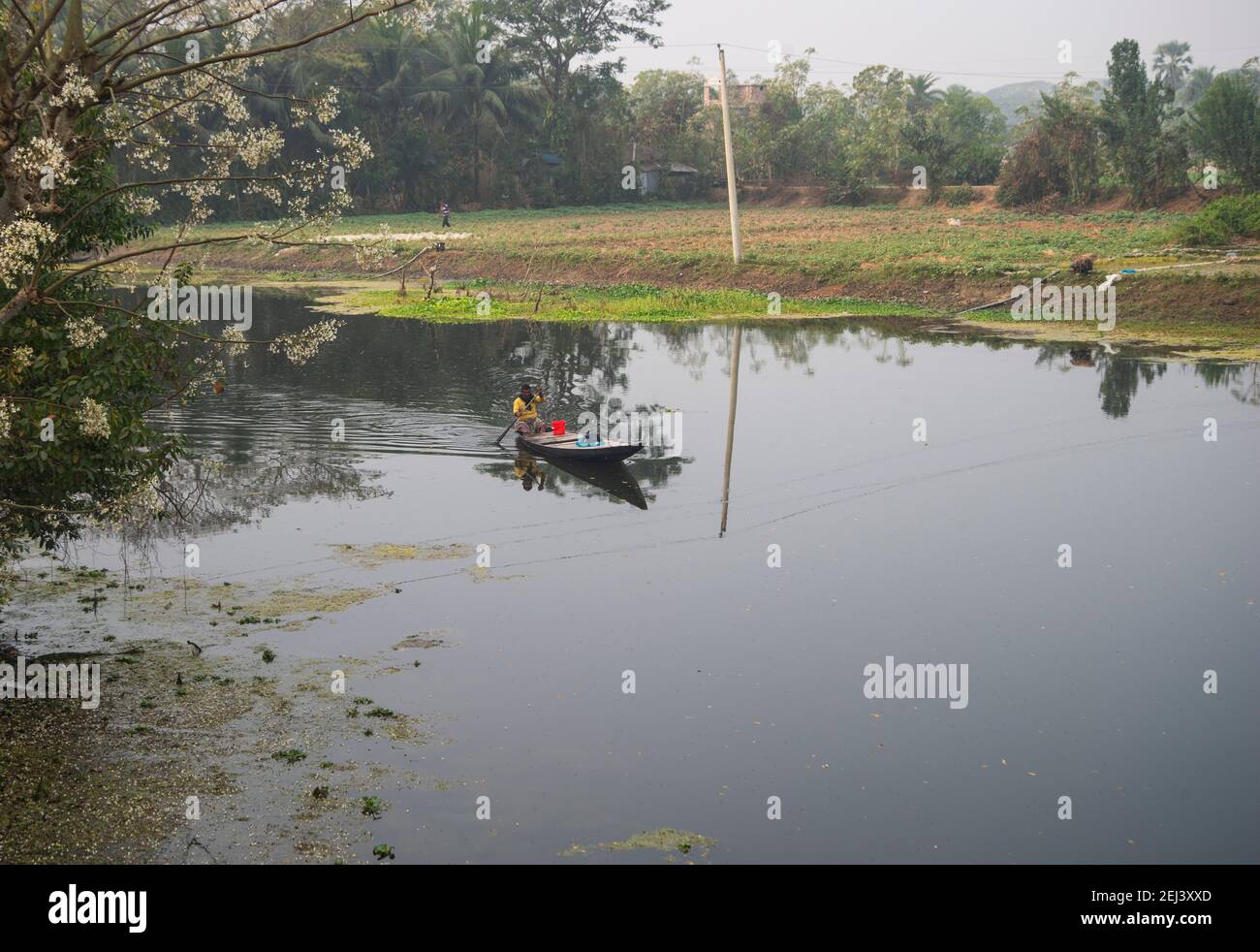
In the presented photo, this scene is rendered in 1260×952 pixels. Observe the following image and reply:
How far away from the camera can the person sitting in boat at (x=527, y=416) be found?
25.8m

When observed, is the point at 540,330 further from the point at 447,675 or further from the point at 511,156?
the point at 511,156

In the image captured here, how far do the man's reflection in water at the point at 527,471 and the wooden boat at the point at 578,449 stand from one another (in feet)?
1.07

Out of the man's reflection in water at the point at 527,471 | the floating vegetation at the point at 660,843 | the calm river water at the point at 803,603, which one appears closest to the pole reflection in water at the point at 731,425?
the calm river water at the point at 803,603

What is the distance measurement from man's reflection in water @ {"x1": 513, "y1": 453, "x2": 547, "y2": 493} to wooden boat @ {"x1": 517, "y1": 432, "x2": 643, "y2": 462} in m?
0.33

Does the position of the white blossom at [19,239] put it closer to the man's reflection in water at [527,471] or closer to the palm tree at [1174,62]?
the man's reflection in water at [527,471]

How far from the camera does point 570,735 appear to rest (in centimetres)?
1356

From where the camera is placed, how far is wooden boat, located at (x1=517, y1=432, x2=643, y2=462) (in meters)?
23.7

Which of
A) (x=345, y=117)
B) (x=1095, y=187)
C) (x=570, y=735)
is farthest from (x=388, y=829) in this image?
(x=345, y=117)

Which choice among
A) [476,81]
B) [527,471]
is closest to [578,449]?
[527,471]

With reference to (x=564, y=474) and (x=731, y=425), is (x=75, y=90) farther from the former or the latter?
(x=731, y=425)

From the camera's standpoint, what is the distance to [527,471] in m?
24.8

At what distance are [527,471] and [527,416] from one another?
1502 millimetres

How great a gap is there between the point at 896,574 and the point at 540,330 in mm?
26078

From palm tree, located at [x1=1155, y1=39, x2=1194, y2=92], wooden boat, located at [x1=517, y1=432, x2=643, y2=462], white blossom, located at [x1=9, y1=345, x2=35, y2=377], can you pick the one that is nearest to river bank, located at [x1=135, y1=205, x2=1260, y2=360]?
wooden boat, located at [x1=517, y1=432, x2=643, y2=462]
